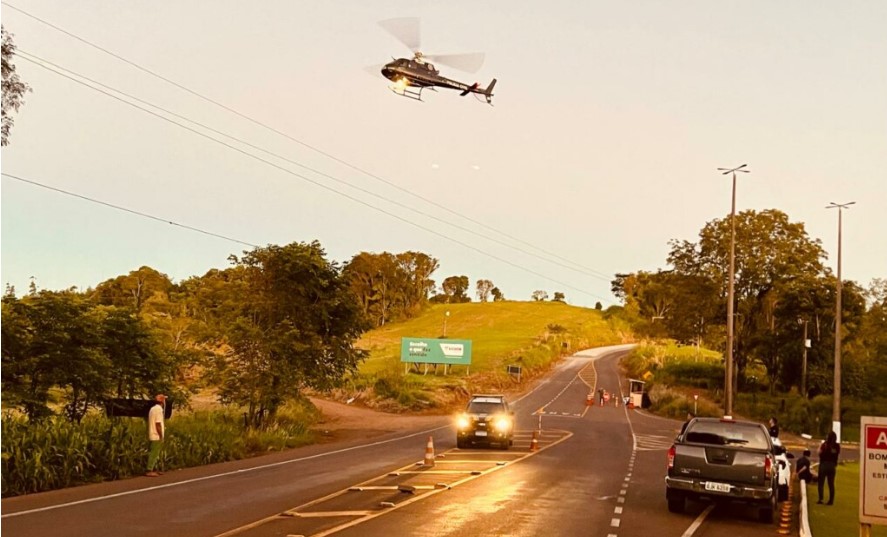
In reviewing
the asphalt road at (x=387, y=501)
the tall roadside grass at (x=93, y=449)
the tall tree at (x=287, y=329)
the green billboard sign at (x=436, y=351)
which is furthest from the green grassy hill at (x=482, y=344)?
the tall roadside grass at (x=93, y=449)

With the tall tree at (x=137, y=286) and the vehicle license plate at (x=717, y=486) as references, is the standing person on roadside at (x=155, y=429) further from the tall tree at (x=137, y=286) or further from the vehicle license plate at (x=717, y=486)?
the tall tree at (x=137, y=286)

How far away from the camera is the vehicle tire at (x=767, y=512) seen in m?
15.4

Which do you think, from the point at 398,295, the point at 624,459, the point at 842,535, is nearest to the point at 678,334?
the point at 624,459

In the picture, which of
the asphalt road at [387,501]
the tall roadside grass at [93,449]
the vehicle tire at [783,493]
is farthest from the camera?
the vehicle tire at [783,493]

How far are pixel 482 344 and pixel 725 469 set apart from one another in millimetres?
85464

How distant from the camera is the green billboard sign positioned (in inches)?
2724

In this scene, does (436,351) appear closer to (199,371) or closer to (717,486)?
(199,371)

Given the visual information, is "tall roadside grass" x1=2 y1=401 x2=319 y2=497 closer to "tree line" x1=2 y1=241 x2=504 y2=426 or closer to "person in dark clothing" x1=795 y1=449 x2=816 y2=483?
"tree line" x1=2 y1=241 x2=504 y2=426

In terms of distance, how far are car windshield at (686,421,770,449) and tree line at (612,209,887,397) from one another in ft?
140

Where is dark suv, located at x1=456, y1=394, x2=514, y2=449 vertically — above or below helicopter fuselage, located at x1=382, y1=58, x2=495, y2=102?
below

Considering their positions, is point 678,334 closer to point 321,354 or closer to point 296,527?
point 321,354

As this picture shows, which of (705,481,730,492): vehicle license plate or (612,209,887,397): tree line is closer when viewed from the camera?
(705,481,730,492): vehicle license plate

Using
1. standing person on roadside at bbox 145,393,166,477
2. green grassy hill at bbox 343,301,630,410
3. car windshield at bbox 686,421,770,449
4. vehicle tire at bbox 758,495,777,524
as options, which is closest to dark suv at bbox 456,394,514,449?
standing person on roadside at bbox 145,393,166,477

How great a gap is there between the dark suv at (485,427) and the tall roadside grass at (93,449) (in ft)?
25.4
